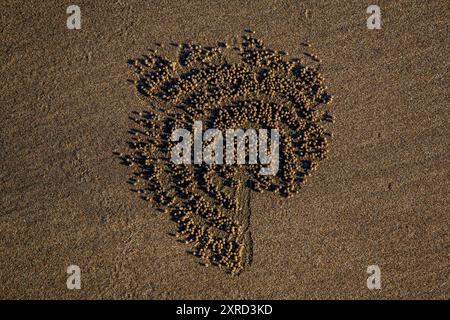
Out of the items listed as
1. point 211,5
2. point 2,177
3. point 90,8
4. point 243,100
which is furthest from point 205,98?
point 2,177

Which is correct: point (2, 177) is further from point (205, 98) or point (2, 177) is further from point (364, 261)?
point (364, 261)

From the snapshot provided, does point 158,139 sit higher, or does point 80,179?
point 158,139

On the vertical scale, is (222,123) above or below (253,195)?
above
